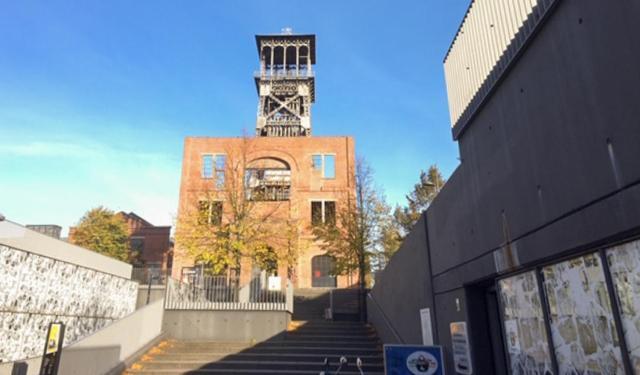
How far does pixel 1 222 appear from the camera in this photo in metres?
9.77

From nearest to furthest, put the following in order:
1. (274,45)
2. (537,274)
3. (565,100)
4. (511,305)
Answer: (565,100) → (537,274) → (511,305) → (274,45)

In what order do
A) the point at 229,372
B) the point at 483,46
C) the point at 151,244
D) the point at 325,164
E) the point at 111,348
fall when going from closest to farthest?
the point at 483,46
the point at 111,348
the point at 229,372
the point at 325,164
the point at 151,244

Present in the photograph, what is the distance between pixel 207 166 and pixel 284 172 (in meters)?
6.18

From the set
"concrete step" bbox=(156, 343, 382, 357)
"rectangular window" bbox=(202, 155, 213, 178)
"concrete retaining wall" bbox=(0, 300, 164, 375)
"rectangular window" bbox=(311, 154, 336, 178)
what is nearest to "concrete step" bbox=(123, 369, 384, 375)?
"concrete retaining wall" bbox=(0, 300, 164, 375)

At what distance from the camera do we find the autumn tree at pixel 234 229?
20.0 m

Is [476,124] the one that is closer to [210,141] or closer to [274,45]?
[210,141]

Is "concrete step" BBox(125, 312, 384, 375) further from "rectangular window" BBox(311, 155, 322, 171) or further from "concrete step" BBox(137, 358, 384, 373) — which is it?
"rectangular window" BBox(311, 155, 322, 171)

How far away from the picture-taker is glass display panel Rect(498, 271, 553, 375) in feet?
14.6

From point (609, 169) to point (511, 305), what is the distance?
2.62 metres

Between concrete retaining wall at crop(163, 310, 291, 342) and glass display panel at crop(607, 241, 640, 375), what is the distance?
1195cm

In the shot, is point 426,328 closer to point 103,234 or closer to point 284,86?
point 103,234

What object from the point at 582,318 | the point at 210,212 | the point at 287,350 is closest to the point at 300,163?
the point at 210,212

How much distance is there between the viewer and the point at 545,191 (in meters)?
4.04

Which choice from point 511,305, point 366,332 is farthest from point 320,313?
point 511,305
